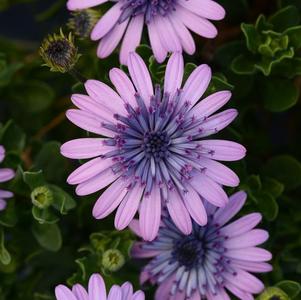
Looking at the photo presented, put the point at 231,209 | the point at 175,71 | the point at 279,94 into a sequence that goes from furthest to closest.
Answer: the point at 279,94
the point at 231,209
the point at 175,71

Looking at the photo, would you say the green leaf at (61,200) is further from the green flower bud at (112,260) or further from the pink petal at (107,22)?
the pink petal at (107,22)

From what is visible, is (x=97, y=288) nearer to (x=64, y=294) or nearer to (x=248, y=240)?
(x=64, y=294)

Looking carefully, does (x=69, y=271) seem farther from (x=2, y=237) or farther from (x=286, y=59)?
(x=286, y=59)

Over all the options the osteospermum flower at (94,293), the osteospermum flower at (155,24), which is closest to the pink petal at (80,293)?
the osteospermum flower at (94,293)

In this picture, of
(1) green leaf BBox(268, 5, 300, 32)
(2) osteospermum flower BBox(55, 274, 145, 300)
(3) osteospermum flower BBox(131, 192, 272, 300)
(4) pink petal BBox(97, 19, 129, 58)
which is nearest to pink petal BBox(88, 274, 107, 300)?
(2) osteospermum flower BBox(55, 274, 145, 300)

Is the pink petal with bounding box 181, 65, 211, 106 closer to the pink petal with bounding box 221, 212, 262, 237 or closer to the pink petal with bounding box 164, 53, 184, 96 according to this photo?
the pink petal with bounding box 164, 53, 184, 96

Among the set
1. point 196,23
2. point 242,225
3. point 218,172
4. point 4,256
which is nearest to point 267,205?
point 242,225
